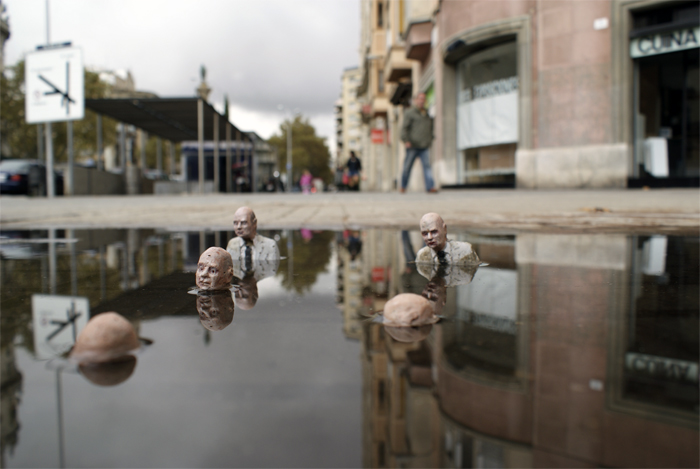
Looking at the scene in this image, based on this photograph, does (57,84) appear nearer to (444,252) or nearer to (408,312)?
(444,252)

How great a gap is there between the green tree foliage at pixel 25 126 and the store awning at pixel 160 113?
16.3m

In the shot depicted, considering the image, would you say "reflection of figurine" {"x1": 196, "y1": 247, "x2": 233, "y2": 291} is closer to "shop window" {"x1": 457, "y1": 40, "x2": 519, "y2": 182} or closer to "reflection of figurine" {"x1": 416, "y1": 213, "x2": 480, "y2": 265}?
"reflection of figurine" {"x1": 416, "y1": 213, "x2": 480, "y2": 265}

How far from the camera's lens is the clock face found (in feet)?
44.8

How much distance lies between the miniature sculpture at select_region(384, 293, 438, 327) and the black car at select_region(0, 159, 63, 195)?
69.5 feet

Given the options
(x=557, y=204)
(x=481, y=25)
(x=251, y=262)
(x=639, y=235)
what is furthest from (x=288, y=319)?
(x=481, y=25)

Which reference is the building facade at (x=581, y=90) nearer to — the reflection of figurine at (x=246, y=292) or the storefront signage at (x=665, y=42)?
the storefront signage at (x=665, y=42)

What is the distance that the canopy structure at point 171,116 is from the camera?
55.6ft

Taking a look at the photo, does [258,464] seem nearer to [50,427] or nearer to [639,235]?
[50,427]

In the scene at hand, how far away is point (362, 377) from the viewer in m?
1.26

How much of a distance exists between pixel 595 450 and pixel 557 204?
7017mm

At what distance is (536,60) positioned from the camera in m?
13.5

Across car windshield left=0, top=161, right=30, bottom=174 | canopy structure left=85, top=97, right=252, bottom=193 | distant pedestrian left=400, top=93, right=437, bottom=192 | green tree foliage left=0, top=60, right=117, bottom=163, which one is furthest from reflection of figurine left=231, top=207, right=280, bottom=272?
green tree foliage left=0, top=60, right=117, bottom=163

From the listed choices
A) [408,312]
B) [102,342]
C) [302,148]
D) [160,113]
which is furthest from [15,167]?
[302,148]

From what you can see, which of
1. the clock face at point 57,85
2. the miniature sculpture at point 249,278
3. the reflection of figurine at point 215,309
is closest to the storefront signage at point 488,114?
the clock face at point 57,85
